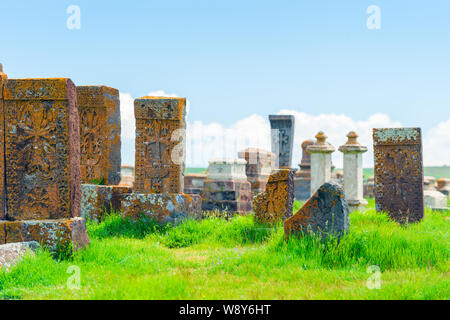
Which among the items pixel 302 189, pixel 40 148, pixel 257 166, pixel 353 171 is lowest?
pixel 302 189

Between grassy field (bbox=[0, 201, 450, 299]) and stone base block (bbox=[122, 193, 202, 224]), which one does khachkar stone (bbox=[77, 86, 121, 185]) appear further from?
grassy field (bbox=[0, 201, 450, 299])

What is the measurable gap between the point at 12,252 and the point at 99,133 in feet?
13.8

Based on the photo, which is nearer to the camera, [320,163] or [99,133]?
[99,133]

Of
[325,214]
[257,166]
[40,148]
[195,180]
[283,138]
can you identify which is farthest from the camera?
[195,180]

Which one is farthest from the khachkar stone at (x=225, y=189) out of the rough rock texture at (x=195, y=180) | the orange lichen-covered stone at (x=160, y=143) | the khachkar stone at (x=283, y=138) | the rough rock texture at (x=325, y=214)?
the rough rock texture at (x=325, y=214)

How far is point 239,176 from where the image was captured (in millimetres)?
12031

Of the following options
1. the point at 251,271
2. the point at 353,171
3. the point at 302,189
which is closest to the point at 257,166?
the point at 353,171

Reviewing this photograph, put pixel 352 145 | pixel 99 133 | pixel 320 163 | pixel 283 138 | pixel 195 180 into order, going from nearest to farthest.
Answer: pixel 99 133, pixel 352 145, pixel 320 163, pixel 283 138, pixel 195 180

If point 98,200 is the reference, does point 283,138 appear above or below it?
above

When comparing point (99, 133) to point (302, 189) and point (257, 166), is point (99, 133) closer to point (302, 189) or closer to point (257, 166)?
point (257, 166)

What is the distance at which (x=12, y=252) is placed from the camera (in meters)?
4.78

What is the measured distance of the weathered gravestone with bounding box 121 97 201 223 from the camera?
7.67 m

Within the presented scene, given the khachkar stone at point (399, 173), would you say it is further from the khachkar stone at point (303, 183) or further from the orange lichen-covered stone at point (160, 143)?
the khachkar stone at point (303, 183)
